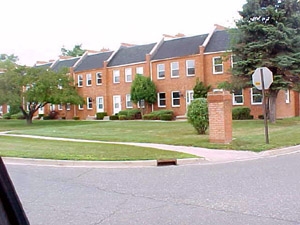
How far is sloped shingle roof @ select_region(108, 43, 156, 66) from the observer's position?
1672 inches

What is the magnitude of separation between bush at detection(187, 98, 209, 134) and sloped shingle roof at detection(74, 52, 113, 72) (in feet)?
93.8

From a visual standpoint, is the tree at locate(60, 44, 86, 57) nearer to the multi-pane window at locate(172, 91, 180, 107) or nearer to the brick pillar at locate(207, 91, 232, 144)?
the multi-pane window at locate(172, 91, 180, 107)

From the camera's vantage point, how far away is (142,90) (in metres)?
38.7

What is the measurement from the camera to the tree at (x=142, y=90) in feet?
127

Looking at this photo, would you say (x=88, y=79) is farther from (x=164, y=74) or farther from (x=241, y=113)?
(x=241, y=113)

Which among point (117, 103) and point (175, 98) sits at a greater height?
point (175, 98)

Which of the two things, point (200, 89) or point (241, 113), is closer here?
point (241, 113)

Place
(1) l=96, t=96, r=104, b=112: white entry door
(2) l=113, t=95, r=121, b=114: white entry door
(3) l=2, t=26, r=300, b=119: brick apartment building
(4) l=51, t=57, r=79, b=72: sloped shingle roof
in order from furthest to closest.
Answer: (4) l=51, t=57, r=79, b=72: sloped shingle roof, (1) l=96, t=96, r=104, b=112: white entry door, (2) l=113, t=95, r=121, b=114: white entry door, (3) l=2, t=26, r=300, b=119: brick apartment building

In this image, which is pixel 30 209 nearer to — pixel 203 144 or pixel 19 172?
pixel 19 172

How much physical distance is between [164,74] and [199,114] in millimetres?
21448

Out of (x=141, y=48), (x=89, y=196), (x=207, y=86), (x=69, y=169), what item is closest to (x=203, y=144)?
(x=69, y=169)

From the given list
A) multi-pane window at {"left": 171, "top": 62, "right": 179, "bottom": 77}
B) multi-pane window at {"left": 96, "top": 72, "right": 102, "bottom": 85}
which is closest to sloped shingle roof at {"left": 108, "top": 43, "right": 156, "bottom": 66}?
multi-pane window at {"left": 96, "top": 72, "right": 102, "bottom": 85}

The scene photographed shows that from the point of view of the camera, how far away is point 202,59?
3619 centimetres

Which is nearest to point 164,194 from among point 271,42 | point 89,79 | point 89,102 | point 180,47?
point 271,42
